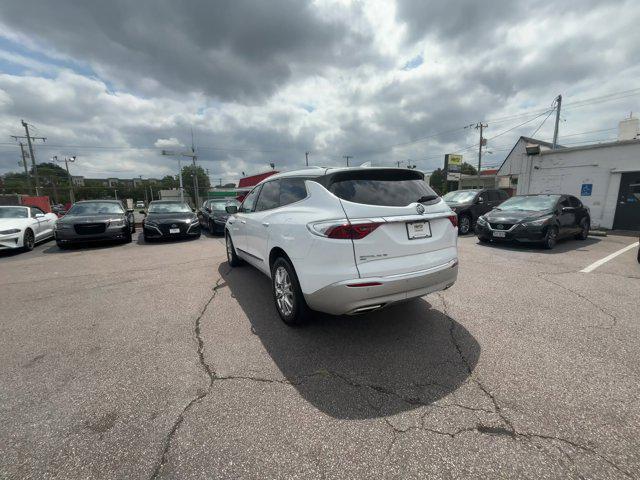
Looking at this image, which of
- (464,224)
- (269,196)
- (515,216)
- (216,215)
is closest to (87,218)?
(216,215)

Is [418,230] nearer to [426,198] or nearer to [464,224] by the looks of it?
[426,198]

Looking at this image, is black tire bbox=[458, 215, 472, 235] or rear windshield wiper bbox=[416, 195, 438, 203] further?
black tire bbox=[458, 215, 472, 235]

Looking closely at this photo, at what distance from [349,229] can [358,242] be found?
0.46 feet

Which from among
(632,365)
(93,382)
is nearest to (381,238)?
(632,365)

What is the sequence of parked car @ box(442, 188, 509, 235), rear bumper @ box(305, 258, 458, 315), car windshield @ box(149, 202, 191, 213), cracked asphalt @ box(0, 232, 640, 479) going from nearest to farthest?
cracked asphalt @ box(0, 232, 640, 479) < rear bumper @ box(305, 258, 458, 315) < car windshield @ box(149, 202, 191, 213) < parked car @ box(442, 188, 509, 235)

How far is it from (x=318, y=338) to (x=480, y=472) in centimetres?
172

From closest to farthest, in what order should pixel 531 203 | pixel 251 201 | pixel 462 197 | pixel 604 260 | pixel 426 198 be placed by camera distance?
pixel 426 198 → pixel 251 201 → pixel 604 260 → pixel 531 203 → pixel 462 197

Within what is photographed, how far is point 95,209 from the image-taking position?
953 centimetres

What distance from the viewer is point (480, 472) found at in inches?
63.0

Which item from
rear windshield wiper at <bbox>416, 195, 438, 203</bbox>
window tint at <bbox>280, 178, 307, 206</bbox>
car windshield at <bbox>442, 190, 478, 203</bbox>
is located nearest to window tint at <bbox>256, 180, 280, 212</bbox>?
window tint at <bbox>280, 178, 307, 206</bbox>

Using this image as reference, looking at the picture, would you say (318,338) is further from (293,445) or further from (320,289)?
(293,445)

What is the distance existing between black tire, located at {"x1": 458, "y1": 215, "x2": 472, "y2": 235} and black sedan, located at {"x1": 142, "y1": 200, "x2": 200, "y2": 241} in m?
9.18

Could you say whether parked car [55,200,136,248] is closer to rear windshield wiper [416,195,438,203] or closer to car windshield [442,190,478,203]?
rear windshield wiper [416,195,438,203]

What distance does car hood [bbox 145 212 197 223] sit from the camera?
9.35m
